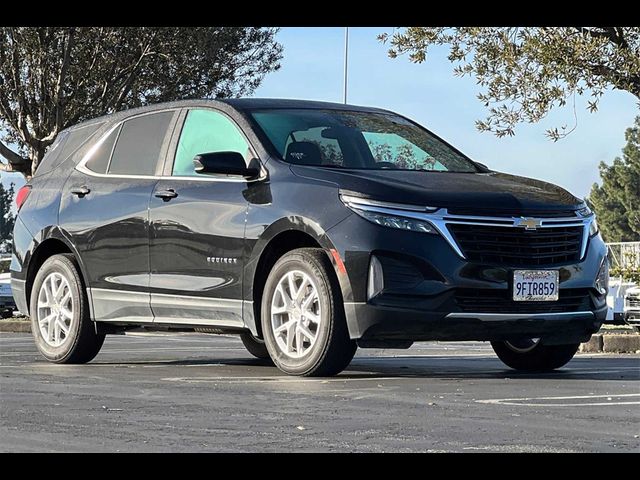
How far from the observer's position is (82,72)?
27312mm

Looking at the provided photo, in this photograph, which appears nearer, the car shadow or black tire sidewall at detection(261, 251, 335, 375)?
black tire sidewall at detection(261, 251, 335, 375)

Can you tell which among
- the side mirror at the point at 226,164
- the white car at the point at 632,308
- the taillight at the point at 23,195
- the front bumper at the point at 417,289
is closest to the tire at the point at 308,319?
the front bumper at the point at 417,289

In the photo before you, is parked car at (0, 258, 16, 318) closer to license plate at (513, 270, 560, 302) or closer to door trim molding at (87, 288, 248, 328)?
door trim molding at (87, 288, 248, 328)

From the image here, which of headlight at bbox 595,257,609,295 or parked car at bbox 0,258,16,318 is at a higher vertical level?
headlight at bbox 595,257,609,295

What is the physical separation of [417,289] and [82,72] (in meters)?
19.4

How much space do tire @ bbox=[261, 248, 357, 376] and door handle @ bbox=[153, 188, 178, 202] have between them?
3.76ft

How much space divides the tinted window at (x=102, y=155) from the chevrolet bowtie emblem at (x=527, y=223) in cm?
350

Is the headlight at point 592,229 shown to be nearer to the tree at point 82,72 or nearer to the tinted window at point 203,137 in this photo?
the tinted window at point 203,137

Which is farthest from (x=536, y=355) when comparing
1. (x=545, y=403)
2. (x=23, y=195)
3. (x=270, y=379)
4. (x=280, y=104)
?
(x=23, y=195)

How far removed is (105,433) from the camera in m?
6.27

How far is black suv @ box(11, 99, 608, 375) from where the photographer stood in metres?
8.91

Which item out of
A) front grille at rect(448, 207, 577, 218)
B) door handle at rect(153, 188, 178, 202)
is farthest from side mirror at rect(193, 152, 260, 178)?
front grille at rect(448, 207, 577, 218)

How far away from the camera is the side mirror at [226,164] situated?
9.60m
